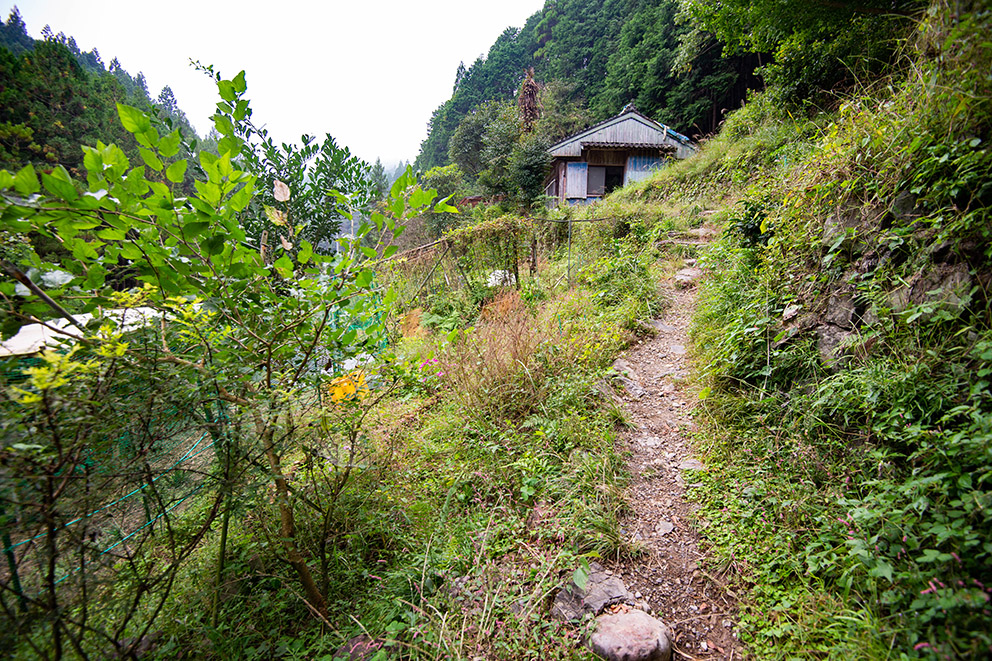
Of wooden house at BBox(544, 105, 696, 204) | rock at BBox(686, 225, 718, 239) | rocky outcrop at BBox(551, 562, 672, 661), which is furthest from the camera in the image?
wooden house at BBox(544, 105, 696, 204)

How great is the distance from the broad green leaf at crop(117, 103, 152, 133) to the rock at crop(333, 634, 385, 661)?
5.75 feet

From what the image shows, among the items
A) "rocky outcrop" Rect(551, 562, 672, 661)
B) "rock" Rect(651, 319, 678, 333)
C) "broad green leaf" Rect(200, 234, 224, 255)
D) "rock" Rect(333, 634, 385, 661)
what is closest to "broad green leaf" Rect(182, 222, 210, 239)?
"broad green leaf" Rect(200, 234, 224, 255)

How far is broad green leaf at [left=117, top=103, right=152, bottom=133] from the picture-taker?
2.81 feet

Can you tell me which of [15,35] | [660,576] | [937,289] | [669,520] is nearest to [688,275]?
[937,289]

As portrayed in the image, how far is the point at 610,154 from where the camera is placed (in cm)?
1562

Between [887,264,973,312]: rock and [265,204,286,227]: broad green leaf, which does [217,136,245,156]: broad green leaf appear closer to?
[265,204,286,227]: broad green leaf

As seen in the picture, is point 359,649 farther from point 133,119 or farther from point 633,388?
point 633,388

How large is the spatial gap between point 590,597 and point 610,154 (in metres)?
17.2

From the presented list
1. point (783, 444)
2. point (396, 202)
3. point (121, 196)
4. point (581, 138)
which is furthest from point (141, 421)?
point (581, 138)

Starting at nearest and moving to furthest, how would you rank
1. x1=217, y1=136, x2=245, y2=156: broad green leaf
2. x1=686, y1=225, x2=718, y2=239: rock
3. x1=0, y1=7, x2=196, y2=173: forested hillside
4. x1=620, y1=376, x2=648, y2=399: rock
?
x1=217, y1=136, x2=245, y2=156: broad green leaf < x1=620, y1=376, x2=648, y2=399: rock < x1=686, y1=225, x2=718, y2=239: rock < x1=0, y1=7, x2=196, y2=173: forested hillside

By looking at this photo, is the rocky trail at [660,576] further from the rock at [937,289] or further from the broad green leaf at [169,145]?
the broad green leaf at [169,145]

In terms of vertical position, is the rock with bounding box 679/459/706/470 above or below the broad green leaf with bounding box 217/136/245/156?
below

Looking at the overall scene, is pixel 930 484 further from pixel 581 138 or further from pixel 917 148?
pixel 581 138

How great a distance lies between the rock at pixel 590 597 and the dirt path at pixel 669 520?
75 mm
